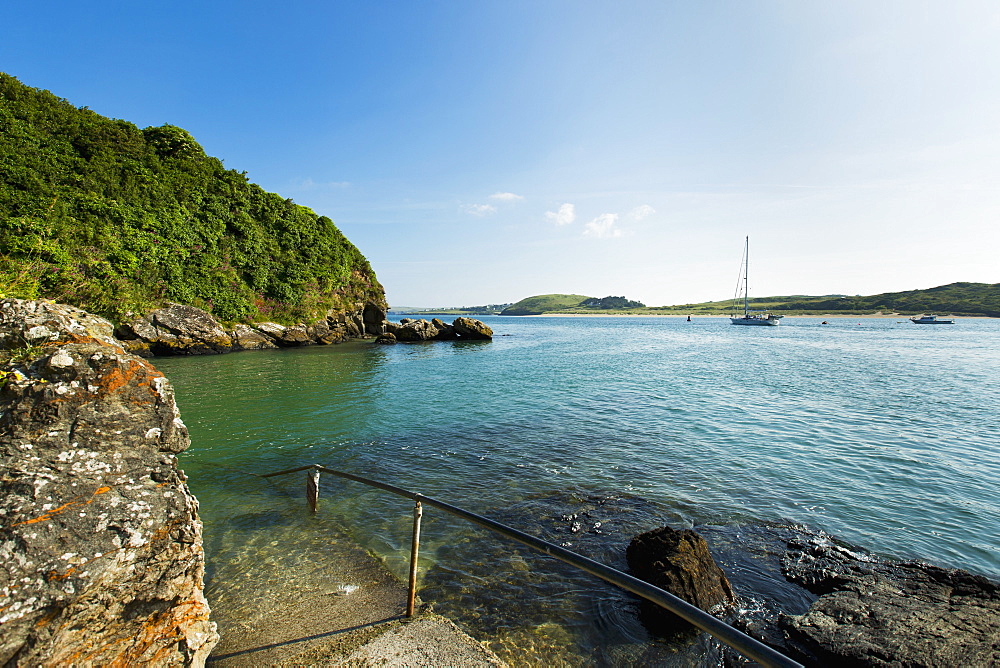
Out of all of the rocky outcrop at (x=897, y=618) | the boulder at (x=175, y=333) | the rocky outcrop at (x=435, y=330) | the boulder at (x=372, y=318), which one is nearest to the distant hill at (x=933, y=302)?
the rocky outcrop at (x=435, y=330)

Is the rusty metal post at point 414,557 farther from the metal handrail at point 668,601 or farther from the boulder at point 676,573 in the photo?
the boulder at point 676,573

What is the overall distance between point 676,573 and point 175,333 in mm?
41627

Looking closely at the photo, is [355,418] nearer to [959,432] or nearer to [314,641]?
[314,641]

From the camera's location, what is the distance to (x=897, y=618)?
5113mm

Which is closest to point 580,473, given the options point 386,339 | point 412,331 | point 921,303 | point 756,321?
point 386,339

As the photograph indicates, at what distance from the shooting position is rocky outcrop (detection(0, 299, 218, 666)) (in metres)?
3.13

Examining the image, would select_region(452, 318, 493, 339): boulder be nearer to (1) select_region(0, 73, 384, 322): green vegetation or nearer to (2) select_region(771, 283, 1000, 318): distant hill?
(1) select_region(0, 73, 384, 322): green vegetation

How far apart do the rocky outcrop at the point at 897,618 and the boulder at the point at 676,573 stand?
916mm

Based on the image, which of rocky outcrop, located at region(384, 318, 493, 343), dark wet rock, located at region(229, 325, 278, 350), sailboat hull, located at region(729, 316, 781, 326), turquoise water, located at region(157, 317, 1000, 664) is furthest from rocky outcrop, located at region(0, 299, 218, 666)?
sailboat hull, located at region(729, 316, 781, 326)

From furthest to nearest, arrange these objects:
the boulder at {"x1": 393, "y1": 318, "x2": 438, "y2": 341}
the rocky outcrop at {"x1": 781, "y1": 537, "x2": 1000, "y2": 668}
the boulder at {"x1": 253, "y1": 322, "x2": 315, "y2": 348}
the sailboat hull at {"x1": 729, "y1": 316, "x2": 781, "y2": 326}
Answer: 1. the sailboat hull at {"x1": 729, "y1": 316, "x2": 781, "y2": 326}
2. the boulder at {"x1": 393, "y1": 318, "x2": 438, "y2": 341}
3. the boulder at {"x1": 253, "y1": 322, "x2": 315, "y2": 348}
4. the rocky outcrop at {"x1": 781, "y1": 537, "x2": 1000, "y2": 668}

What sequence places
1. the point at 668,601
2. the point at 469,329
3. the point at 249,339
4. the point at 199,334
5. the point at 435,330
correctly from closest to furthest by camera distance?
the point at 668,601
the point at 199,334
the point at 249,339
the point at 435,330
the point at 469,329

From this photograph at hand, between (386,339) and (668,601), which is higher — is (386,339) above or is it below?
below

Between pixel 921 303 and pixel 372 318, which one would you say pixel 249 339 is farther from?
pixel 921 303

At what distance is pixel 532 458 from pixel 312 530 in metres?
→ 6.53
